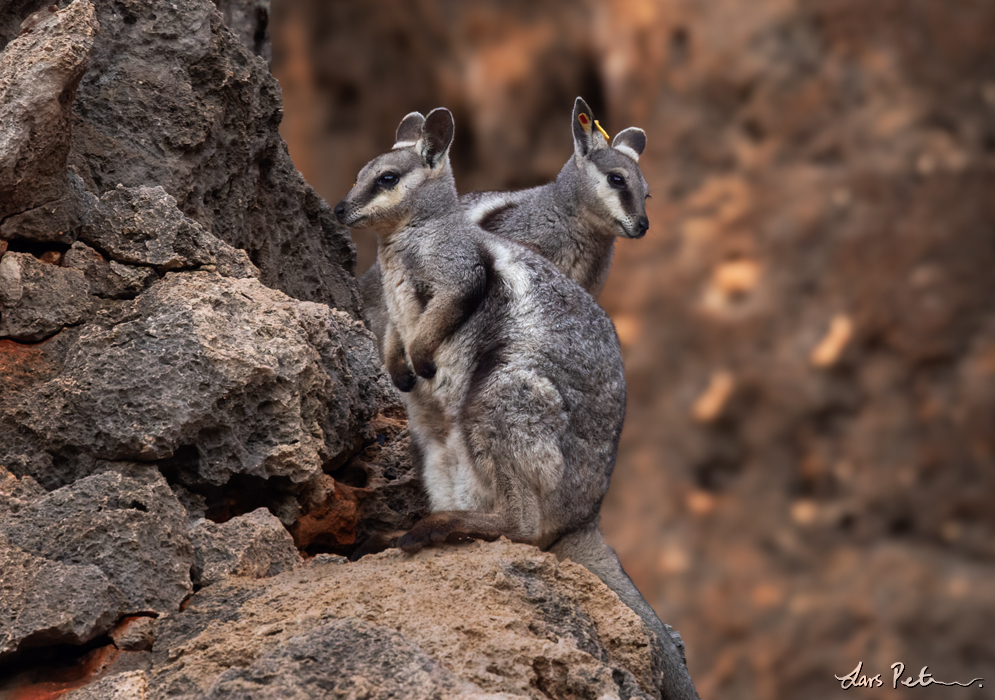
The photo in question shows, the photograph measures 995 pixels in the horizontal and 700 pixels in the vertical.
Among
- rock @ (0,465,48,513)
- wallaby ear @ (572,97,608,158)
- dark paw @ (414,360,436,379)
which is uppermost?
wallaby ear @ (572,97,608,158)

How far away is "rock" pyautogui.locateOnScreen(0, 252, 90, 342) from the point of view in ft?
13.1

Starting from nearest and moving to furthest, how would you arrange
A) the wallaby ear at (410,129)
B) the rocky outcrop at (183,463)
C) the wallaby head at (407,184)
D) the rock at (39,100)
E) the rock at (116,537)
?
the rocky outcrop at (183,463) < the rock at (116,537) < the rock at (39,100) < the wallaby head at (407,184) < the wallaby ear at (410,129)

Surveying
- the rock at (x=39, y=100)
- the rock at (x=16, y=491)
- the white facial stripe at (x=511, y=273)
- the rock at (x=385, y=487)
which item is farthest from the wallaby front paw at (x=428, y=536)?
the rock at (x=39, y=100)

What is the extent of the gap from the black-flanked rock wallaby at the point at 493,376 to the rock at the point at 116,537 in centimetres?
83

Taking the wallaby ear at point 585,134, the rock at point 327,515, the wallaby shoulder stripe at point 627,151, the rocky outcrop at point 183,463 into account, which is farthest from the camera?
the wallaby shoulder stripe at point 627,151

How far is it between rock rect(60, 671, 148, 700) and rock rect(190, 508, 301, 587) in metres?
0.47

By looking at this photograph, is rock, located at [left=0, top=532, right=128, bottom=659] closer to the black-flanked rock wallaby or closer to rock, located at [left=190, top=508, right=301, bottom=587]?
rock, located at [left=190, top=508, right=301, bottom=587]

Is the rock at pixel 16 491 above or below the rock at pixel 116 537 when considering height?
above

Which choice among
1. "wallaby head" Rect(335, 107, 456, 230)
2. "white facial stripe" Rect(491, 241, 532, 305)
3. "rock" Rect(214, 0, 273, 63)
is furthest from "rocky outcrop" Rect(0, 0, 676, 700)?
"rock" Rect(214, 0, 273, 63)

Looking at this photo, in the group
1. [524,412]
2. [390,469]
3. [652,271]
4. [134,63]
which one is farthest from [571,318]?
[652,271]

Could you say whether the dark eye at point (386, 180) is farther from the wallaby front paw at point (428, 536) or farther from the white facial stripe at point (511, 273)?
the wallaby front paw at point (428, 536)

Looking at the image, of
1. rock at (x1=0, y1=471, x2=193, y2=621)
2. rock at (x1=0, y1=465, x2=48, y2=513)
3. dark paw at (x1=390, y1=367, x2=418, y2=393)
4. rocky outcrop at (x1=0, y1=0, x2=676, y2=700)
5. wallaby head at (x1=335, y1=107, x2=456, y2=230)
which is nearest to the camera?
rocky outcrop at (x1=0, y1=0, x2=676, y2=700)

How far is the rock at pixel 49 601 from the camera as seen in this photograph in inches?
129

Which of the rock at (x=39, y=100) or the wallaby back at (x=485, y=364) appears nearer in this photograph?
the rock at (x=39, y=100)
